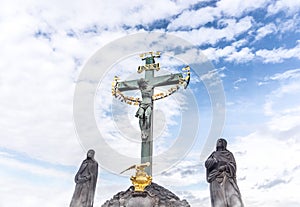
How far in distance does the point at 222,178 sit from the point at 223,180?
0.18 ft

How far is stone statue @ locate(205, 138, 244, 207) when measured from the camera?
884cm

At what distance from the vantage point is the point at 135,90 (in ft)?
40.3

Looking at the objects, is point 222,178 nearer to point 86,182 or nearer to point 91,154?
point 86,182

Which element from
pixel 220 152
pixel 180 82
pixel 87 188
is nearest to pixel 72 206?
pixel 87 188

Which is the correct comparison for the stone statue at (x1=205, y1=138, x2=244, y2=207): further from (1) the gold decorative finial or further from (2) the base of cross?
(1) the gold decorative finial

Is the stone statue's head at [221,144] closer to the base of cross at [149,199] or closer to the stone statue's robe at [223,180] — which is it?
the stone statue's robe at [223,180]

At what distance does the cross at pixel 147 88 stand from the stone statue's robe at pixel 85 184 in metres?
1.41

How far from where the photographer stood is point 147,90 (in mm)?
11852

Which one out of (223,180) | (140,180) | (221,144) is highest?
(221,144)

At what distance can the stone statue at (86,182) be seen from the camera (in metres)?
9.95

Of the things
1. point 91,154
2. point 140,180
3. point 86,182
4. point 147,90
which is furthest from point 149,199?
point 147,90

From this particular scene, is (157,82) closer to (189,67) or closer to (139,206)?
(189,67)

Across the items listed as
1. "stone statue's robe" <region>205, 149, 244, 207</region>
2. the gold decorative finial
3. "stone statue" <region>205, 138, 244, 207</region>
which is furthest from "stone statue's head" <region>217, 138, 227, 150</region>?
the gold decorative finial

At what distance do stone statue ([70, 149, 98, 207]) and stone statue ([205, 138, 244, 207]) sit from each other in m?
3.03
